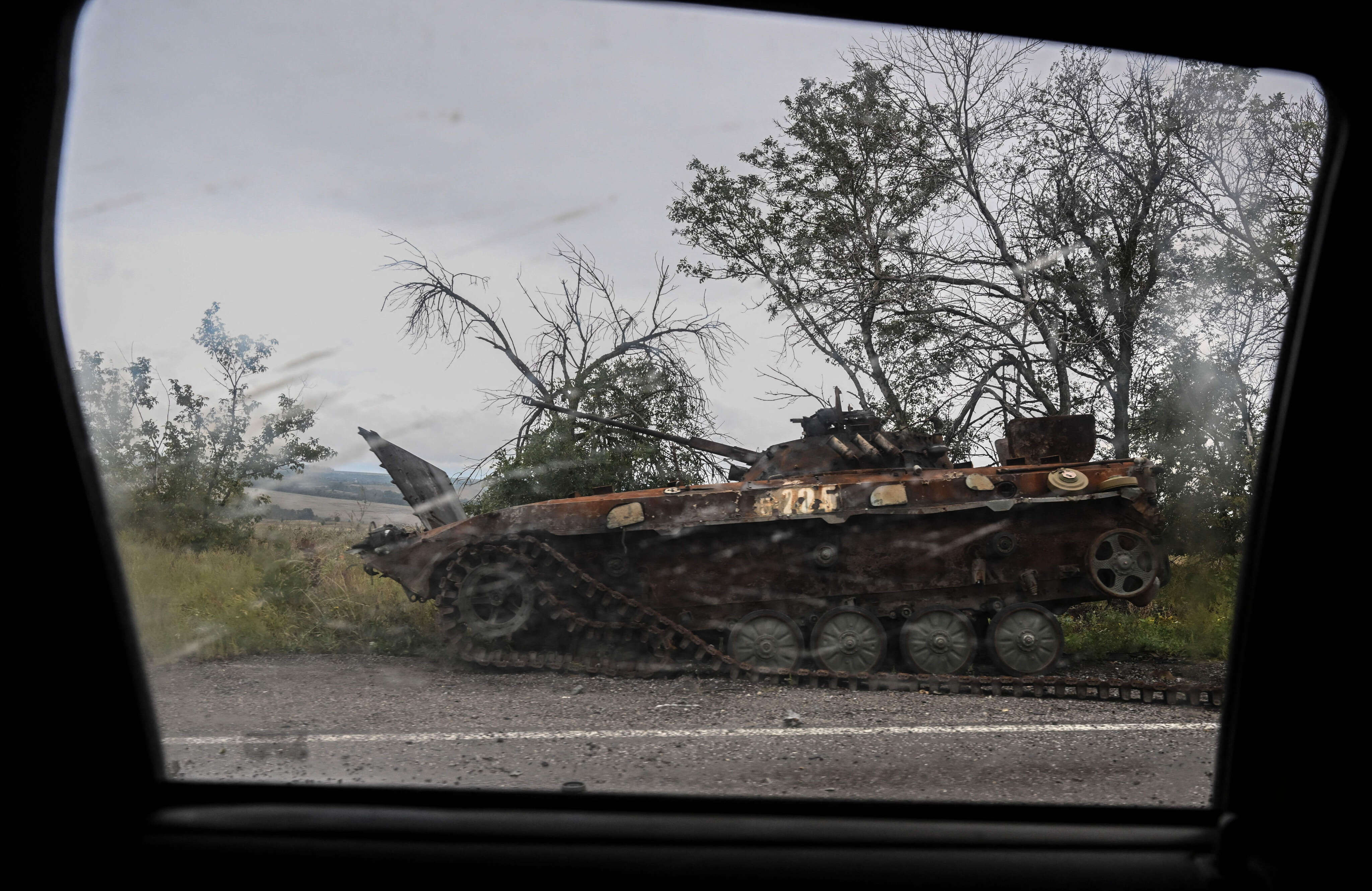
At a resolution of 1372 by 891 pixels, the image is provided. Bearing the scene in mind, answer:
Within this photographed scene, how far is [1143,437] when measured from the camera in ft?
26.3

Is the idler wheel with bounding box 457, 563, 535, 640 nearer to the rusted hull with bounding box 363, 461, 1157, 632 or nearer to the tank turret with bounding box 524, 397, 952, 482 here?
the rusted hull with bounding box 363, 461, 1157, 632

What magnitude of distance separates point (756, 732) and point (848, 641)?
323cm

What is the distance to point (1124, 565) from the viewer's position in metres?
8.20

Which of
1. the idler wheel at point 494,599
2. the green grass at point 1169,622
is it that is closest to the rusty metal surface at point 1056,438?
the green grass at point 1169,622

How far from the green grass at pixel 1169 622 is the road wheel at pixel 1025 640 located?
0.35m

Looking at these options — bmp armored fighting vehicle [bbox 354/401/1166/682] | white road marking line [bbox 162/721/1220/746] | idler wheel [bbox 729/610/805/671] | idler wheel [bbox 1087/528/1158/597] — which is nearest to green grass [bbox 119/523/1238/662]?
idler wheel [bbox 1087/528/1158/597]

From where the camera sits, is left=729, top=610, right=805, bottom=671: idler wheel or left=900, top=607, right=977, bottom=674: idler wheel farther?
left=729, top=610, right=805, bottom=671: idler wheel

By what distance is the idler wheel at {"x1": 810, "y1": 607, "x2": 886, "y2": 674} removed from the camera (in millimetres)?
8148

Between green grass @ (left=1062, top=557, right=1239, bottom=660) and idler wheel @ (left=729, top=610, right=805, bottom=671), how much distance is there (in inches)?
100

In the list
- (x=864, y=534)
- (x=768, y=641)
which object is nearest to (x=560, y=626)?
(x=768, y=641)

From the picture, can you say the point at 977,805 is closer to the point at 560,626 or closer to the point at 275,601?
the point at 275,601

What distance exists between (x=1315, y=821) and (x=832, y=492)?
6.70 m

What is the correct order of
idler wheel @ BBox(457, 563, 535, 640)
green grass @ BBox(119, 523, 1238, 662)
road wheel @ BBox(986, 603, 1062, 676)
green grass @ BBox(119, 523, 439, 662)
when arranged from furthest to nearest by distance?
1. idler wheel @ BBox(457, 563, 535, 640)
2. road wheel @ BBox(986, 603, 1062, 676)
3. green grass @ BBox(119, 523, 1238, 662)
4. green grass @ BBox(119, 523, 439, 662)

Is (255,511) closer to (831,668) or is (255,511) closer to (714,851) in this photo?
(831,668)
